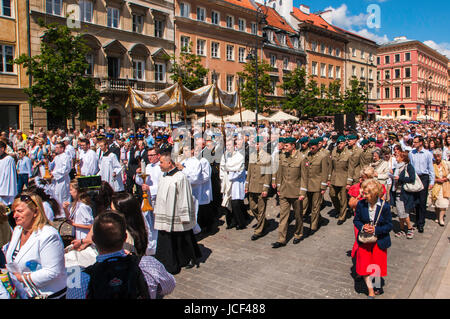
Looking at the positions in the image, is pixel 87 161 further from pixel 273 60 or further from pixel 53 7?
pixel 273 60

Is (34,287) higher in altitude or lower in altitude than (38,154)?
lower

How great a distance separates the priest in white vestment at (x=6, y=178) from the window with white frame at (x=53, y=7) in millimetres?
20811

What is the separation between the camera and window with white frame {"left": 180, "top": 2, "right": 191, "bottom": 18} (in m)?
33.2

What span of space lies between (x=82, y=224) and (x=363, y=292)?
3.96m

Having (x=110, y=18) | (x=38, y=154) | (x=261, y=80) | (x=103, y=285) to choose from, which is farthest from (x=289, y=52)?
(x=103, y=285)

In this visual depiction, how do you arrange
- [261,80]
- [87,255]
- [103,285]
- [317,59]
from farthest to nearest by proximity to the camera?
[317,59] < [261,80] < [87,255] < [103,285]

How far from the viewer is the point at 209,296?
502 cm

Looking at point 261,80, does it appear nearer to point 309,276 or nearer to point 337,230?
point 337,230

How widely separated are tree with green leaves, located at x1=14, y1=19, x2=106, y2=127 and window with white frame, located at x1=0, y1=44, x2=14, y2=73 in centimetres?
352

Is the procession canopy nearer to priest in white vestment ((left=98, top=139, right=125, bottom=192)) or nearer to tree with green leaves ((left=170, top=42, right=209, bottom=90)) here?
priest in white vestment ((left=98, top=139, right=125, bottom=192))

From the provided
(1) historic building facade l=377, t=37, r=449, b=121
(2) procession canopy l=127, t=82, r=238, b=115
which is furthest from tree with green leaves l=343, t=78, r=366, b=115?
(2) procession canopy l=127, t=82, r=238, b=115

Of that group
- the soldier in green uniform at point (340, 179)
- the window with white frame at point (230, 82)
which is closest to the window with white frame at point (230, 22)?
the window with white frame at point (230, 82)

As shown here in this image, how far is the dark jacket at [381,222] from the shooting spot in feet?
16.1

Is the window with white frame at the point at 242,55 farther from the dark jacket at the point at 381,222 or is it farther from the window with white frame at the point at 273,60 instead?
the dark jacket at the point at 381,222
